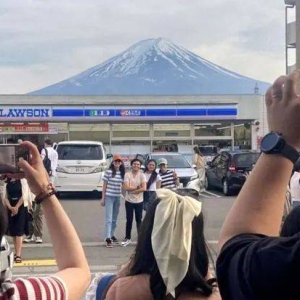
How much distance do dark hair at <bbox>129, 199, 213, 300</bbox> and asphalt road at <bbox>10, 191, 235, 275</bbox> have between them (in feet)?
9.15

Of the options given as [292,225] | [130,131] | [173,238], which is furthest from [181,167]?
[292,225]

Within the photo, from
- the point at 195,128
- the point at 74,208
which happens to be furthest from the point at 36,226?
the point at 195,128

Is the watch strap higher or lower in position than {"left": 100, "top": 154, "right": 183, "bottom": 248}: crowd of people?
higher

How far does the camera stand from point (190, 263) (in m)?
2.72

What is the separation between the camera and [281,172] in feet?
5.17

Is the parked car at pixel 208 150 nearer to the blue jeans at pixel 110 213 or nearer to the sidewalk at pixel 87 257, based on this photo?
the blue jeans at pixel 110 213

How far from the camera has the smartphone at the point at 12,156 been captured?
216 centimetres

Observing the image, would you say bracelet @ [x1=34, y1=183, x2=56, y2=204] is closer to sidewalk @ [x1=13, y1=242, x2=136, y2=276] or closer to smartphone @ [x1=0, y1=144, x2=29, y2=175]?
→ smartphone @ [x1=0, y1=144, x2=29, y2=175]

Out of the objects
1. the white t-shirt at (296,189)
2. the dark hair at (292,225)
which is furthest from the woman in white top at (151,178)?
the dark hair at (292,225)

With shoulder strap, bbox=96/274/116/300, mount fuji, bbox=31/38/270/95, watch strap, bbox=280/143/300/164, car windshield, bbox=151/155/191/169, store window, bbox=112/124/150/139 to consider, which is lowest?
shoulder strap, bbox=96/274/116/300

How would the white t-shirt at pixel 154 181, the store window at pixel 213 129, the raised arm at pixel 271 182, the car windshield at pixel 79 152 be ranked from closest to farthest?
the raised arm at pixel 271 182 → the white t-shirt at pixel 154 181 → the car windshield at pixel 79 152 → the store window at pixel 213 129

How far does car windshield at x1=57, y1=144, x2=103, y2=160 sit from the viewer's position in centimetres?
1953

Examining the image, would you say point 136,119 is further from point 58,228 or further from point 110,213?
point 58,228

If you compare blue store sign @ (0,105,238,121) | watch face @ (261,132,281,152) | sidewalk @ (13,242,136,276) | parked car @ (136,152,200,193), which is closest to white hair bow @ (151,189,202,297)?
watch face @ (261,132,281,152)
